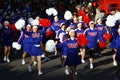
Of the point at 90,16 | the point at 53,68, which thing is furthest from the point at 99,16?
the point at 53,68

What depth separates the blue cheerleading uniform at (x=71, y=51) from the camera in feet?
51.4

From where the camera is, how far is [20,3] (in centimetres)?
3262

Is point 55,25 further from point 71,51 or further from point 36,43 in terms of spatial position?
point 71,51

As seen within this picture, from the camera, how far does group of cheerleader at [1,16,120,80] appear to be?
620 inches

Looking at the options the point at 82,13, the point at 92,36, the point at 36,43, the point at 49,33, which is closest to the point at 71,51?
the point at 36,43

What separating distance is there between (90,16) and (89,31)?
708 centimetres

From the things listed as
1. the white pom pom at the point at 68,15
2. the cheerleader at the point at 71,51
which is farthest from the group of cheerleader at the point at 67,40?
the white pom pom at the point at 68,15

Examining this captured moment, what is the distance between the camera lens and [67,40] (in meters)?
15.7

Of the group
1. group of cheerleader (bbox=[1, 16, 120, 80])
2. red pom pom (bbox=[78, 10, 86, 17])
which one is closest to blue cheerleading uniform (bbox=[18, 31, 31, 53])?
group of cheerleader (bbox=[1, 16, 120, 80])

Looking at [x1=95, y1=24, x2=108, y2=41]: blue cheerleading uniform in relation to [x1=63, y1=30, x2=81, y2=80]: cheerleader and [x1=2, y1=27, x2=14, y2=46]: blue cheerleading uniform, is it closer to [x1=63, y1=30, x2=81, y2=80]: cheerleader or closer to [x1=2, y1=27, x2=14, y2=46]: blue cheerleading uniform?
[x1=2, y1=27, x2=14, y2=46]: blue cheerleading uniform

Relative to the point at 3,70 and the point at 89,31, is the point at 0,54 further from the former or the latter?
the point at 89,31

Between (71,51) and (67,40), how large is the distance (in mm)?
376

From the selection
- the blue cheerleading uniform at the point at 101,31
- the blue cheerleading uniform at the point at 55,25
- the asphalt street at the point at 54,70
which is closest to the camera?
the asphalt street at the point at 54,70

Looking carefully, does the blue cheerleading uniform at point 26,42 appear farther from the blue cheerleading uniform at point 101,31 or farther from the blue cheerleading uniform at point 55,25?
the blue cheerleading uniform at point 101,31
